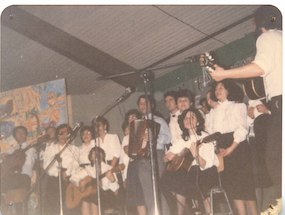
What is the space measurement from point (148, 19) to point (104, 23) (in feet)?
0.76

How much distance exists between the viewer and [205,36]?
7.41 ft

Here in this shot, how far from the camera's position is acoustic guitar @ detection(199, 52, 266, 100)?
7.16 ft

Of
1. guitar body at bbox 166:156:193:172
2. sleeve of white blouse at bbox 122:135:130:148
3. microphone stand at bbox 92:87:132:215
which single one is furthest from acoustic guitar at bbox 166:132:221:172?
microphone stand at bbox 92:87:132:215

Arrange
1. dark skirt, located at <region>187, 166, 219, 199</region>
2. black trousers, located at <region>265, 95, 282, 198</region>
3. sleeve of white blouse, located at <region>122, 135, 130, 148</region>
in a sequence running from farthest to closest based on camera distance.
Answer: sleeve of white blouse, located at <region>122, 135, 130, 148</region>, dark skirt, located at <region>187, 166, 219, 199</region>, black trousers, located at <region>265, 95, 282, 198</region>

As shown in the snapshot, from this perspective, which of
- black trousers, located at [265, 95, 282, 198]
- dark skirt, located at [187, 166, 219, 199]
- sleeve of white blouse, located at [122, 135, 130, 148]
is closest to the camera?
black trousers, located at [265, 95, 282, 198]

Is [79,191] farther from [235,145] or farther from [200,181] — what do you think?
[235,145]

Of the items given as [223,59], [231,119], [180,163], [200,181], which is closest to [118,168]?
[180,163]

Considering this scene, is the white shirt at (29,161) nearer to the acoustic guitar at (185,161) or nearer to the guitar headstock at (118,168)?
the guitar headstock at (118,168)

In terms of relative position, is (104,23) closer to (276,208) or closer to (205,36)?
(205,36)

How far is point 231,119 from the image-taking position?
224 centimetres

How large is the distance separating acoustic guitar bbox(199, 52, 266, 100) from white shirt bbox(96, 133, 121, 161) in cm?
61

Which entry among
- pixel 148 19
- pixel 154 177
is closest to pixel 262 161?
pixel 154 177

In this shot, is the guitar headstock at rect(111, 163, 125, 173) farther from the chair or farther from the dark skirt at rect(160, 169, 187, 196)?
the chair

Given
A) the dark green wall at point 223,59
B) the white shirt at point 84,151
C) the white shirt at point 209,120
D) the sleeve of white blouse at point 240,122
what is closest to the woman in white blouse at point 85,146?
the white shirt at point 84,151
